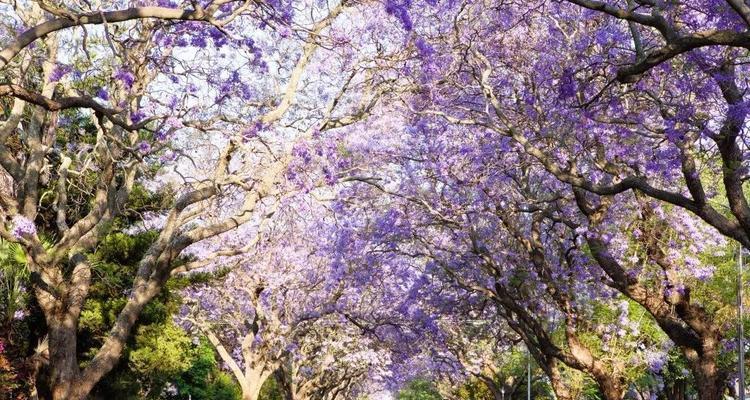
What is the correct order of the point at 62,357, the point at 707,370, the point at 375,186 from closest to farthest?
the point at 62,357
the point at 707,370
the point at 375,186

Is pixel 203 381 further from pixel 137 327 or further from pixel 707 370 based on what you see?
pixel 707 370

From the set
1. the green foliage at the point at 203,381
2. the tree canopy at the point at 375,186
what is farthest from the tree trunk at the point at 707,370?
the green foliage at the point at 203,381

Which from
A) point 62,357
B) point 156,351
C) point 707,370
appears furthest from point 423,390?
point 62,357

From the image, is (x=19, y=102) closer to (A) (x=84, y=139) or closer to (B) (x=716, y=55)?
(A) (x=84, y=139)

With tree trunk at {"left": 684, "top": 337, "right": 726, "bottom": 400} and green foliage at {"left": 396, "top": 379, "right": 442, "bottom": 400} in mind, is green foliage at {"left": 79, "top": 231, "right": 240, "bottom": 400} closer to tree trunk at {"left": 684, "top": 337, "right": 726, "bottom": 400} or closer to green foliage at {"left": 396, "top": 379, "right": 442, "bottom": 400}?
tree trunk at {"left": 684, "top": 337, "right": 726, "bottom": 400}

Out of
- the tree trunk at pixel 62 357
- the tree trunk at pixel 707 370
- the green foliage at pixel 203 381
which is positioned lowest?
the tree trunk at pixel 62 357

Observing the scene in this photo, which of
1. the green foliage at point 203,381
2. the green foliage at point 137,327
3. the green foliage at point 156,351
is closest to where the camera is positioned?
the green foliage at point 137,327

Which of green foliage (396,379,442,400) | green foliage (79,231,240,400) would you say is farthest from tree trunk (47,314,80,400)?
green foliage (396,379,442,400)

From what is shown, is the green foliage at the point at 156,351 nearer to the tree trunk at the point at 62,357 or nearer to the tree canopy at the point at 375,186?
A: the tree canopy at the point at 375,186

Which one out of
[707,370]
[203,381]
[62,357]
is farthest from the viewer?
[203,381]

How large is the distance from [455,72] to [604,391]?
23.8 ft

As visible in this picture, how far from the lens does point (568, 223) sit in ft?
50.9

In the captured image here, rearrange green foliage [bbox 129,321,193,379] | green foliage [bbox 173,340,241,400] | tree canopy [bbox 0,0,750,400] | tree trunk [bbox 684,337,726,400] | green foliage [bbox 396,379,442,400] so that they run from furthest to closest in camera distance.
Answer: green foliage [bbox 396,379,442,400] → green foliage [bbox 173,340,241,400] → green foliage [bbox 129,321,193,379] → tree trunk [bbox 684,337,726,400] → tree canopy [bbox 0,0,750,400]

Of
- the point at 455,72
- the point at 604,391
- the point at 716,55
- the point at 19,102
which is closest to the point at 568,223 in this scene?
the point at 455,72
